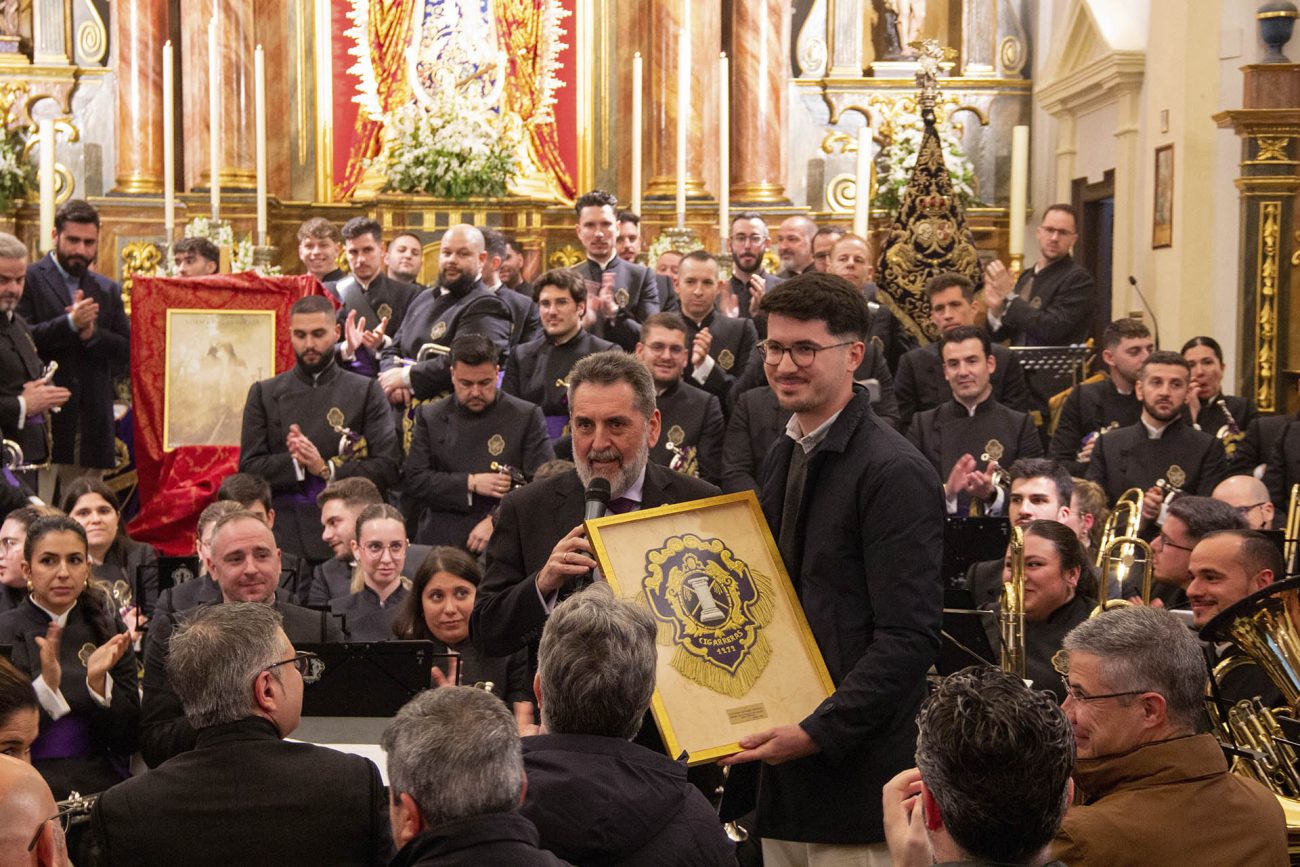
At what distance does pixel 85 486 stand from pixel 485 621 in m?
3.51

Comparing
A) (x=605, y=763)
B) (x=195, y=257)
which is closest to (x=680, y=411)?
(x=195, y=257)

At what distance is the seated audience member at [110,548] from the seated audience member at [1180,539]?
3.62 m

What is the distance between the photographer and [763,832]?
3.38 m

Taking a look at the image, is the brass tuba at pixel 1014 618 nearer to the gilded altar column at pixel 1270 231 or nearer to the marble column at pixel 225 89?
the gilded altar column at pixel 1270 231

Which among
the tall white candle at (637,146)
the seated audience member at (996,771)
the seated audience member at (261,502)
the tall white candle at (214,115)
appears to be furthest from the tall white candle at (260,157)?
the seated audience member at (996,771)

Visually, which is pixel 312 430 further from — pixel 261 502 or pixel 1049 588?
pixel 1049 588

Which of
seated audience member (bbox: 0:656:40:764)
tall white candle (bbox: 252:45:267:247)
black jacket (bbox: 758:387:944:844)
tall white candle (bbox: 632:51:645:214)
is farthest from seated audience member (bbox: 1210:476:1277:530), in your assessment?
tall white candle (bbox: 252:45:267:247)

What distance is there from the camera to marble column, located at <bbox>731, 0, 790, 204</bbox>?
12.9 m

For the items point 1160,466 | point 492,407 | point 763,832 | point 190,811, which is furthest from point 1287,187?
point 190,811

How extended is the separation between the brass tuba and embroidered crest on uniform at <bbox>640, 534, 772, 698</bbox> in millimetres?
1489

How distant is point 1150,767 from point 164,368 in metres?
6.25

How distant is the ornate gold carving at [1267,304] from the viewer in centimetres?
963

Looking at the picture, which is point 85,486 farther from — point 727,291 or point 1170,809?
point 1170,809

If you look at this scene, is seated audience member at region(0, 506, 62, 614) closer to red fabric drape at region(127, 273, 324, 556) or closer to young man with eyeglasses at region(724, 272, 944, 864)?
red fabric drape at region(127, 273, 324, 556)
